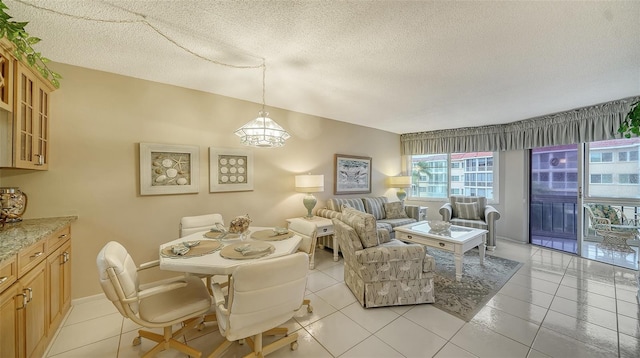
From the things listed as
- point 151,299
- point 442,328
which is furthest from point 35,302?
point 442,328

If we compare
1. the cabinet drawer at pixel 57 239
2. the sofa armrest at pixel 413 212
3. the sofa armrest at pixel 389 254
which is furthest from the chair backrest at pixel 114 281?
the sofa armrest at pixel 413 212

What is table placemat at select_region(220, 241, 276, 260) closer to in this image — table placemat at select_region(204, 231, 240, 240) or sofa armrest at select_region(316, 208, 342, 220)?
table placemat at select_region(204, 231, 240, 240)

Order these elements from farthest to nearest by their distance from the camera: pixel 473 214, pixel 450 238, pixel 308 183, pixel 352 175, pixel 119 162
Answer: pixel 352 175 < pixel 473 214 < pixel 308 183 < pixel 450 238 < pixel 119 162

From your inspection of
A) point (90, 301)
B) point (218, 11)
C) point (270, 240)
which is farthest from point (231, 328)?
point (90, 301)

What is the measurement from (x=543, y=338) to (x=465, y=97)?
280 cm

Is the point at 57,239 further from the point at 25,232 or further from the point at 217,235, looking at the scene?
the point at 217,235

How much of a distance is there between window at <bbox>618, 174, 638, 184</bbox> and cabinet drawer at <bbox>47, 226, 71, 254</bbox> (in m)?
7.20

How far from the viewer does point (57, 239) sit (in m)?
1.92

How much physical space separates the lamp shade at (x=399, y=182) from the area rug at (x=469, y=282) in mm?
1952

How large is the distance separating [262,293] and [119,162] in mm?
2383

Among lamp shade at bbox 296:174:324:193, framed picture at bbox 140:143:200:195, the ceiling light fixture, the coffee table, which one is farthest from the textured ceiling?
the coffee table

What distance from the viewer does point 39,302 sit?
158 cm

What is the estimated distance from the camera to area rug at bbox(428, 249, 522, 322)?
2.26 meters

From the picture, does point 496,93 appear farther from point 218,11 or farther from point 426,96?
point 218,11
